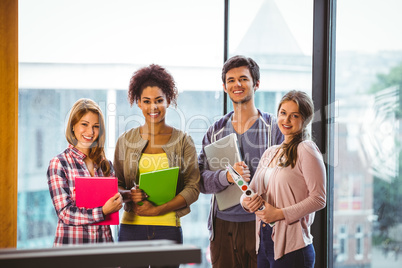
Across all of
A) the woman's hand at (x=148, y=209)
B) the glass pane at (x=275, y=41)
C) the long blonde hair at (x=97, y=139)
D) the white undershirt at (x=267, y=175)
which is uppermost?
the glass pane at (x=275, y=41)

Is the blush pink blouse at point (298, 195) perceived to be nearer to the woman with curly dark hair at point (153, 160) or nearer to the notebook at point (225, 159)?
the notebook at point (225, 159)

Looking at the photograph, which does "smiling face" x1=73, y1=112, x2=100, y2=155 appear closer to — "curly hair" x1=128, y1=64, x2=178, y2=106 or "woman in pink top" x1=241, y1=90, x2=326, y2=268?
"curly hair" x1=128, y1=64, x2=178, y2=106

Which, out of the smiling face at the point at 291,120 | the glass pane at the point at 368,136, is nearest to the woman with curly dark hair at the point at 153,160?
the smiling face at the point at 291,120

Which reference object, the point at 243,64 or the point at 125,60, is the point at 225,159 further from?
the point at 125,60

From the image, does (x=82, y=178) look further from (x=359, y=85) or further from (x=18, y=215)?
(x=359, y=85)

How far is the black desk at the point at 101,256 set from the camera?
2.71ft

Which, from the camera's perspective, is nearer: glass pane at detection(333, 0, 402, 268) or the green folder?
glass pane at detection(333, 0, 402, 268)

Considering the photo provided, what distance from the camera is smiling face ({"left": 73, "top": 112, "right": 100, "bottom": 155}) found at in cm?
218

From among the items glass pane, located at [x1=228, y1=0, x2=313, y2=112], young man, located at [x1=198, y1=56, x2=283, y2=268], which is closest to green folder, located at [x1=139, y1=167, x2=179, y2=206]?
young man, located at [x1=198, y1=56, x2=283, y2=268]

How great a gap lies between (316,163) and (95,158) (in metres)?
1.08

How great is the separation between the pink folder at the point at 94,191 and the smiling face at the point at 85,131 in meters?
0.22

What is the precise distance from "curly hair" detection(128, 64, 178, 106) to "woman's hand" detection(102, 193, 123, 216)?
24.3 inches

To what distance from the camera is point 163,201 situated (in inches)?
89.7

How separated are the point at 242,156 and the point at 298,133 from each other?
1.52ft
